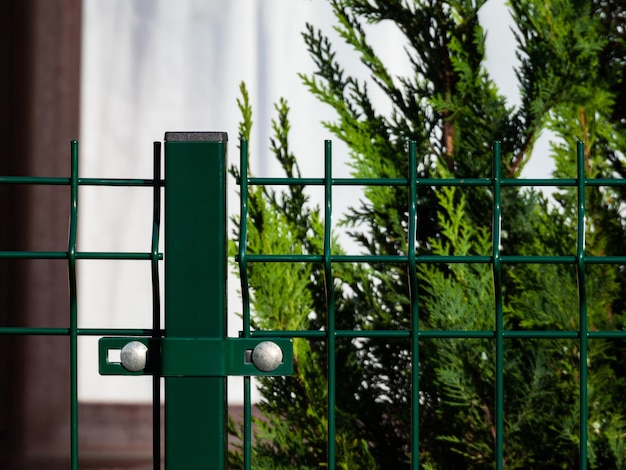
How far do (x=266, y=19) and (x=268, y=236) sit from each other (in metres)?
2.80

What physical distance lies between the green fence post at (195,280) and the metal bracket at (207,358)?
1cm

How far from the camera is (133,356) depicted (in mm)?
1796

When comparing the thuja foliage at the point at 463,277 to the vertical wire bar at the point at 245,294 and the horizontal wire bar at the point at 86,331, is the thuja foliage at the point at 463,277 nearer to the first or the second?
the vertical wire bar at the point at 245,294

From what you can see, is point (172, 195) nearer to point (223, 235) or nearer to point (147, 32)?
point (223, 235)

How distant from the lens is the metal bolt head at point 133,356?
1797 mm

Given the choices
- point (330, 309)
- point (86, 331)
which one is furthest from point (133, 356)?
point (330, 309)

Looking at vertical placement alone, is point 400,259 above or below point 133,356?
above

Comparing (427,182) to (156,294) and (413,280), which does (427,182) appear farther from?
(156,294)

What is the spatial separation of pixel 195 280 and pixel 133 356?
175 mm

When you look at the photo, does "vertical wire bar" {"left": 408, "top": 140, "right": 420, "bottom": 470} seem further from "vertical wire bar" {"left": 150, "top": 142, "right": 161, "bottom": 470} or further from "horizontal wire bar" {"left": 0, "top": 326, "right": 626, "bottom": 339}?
"vertical wire bar" {"left": 150, "top": 142, "right": 161, "bottom": 470}

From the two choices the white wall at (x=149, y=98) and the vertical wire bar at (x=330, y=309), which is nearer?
the vertical wire bar at (x=330, y=309)

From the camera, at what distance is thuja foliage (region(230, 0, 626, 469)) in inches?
111

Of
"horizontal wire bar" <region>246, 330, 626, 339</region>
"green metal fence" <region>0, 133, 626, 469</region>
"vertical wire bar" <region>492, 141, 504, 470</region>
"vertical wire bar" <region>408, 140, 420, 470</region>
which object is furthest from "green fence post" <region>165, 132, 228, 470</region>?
"vertical wire bar" <region>492, 141, 504, 470</region>

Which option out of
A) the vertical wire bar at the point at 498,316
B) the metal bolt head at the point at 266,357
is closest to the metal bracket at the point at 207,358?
the metal bolt head at the point at 266,357
